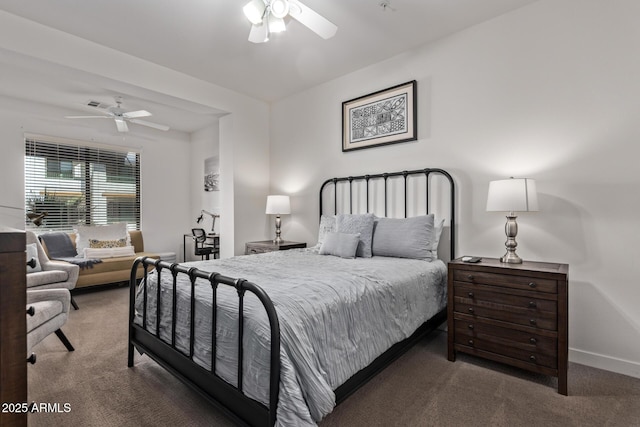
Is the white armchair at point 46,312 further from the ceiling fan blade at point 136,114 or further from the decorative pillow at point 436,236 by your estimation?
the decorative pillow at point 436,236

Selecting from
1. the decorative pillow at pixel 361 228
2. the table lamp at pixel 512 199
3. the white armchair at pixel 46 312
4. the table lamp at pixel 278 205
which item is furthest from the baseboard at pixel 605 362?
the white armchair at pixel 46 312

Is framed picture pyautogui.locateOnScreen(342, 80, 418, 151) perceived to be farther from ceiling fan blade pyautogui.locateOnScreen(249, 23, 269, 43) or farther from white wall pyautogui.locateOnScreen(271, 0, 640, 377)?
ceiling fan blade pyautogui.locateOnScreen(249, 23, 269, 43)

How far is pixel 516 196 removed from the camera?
2193mm

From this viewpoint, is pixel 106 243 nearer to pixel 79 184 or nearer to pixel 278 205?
pixel 79 184

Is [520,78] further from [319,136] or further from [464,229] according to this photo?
[319,136]

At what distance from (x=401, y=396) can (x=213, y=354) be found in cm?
112

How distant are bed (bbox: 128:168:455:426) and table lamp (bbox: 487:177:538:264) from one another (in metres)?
0.55

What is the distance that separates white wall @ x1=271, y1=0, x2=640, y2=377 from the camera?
2146 millimetres

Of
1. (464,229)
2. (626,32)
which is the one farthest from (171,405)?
(626,32)

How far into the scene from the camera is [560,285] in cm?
190

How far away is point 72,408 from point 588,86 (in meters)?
3.90

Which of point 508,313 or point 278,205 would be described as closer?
point 508,313

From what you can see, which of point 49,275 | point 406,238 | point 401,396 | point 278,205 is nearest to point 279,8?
point 406,238

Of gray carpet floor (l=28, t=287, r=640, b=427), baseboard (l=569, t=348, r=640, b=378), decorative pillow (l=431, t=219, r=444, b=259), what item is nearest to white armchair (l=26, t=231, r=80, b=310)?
gray carpet floor (l=28, t=287, r=640, b=427)
